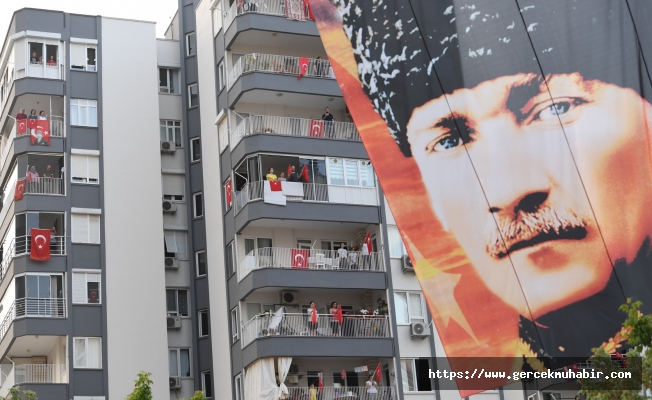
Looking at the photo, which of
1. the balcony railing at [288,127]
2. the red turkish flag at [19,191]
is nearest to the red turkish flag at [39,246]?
the red turkish flag at [19,191]

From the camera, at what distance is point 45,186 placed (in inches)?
2085

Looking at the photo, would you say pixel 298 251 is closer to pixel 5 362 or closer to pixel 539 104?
pixel 5 362

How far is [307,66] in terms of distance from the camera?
53438mm

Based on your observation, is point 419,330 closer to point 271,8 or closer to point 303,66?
point 303,66

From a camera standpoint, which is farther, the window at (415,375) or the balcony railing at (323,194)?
the balcony railing at (323,194)

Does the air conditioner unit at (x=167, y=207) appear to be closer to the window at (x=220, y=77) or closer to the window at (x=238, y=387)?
the window at (x=220, y=77)

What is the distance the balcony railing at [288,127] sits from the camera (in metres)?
52.1

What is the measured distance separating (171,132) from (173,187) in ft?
10.3

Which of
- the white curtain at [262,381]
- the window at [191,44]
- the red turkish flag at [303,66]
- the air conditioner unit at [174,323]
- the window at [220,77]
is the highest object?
the window at [191,44]

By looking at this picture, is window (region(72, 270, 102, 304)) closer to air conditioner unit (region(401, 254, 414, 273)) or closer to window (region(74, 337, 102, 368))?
window (region(74, 337, 102, 368))

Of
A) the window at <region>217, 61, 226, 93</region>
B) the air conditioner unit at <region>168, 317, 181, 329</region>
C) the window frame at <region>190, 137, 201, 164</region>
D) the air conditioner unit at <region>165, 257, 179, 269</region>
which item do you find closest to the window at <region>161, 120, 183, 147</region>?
the window frame at <region>190, 137, 201, 164</region>

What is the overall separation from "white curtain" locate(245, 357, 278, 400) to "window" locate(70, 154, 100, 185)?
500 inches

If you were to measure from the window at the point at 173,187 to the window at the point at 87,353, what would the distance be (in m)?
9.68

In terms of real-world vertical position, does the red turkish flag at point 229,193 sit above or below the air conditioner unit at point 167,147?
below
